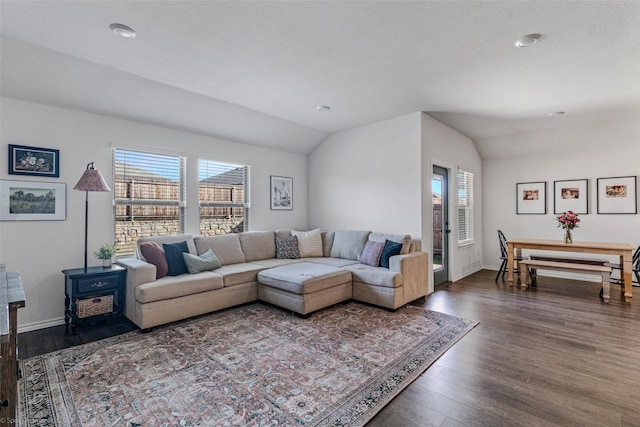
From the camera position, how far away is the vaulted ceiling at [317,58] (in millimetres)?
2281

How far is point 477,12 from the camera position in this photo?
2287 mm

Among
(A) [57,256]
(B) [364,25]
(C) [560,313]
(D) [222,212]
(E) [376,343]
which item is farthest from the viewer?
(D) [222,212]

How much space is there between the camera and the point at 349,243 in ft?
16.5

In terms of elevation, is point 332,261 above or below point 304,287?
above

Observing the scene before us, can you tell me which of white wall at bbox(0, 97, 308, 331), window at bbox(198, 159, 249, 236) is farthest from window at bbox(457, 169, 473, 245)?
white wall at bbox(0, 97, 308, 331)

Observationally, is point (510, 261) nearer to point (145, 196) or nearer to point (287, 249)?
point (287, 249)

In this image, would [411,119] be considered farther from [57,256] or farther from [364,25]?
[57,256]

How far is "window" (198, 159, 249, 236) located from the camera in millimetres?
4859

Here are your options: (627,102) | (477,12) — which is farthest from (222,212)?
(627,102)

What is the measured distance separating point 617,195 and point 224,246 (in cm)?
655

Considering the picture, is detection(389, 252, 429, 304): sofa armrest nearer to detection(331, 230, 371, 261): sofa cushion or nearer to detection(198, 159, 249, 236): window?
detection(331, 230, 371, 261): sofa cushion

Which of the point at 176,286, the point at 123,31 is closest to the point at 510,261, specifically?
the point at 176,286

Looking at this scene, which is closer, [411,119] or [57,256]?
[57,256]

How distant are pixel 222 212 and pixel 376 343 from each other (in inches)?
128
